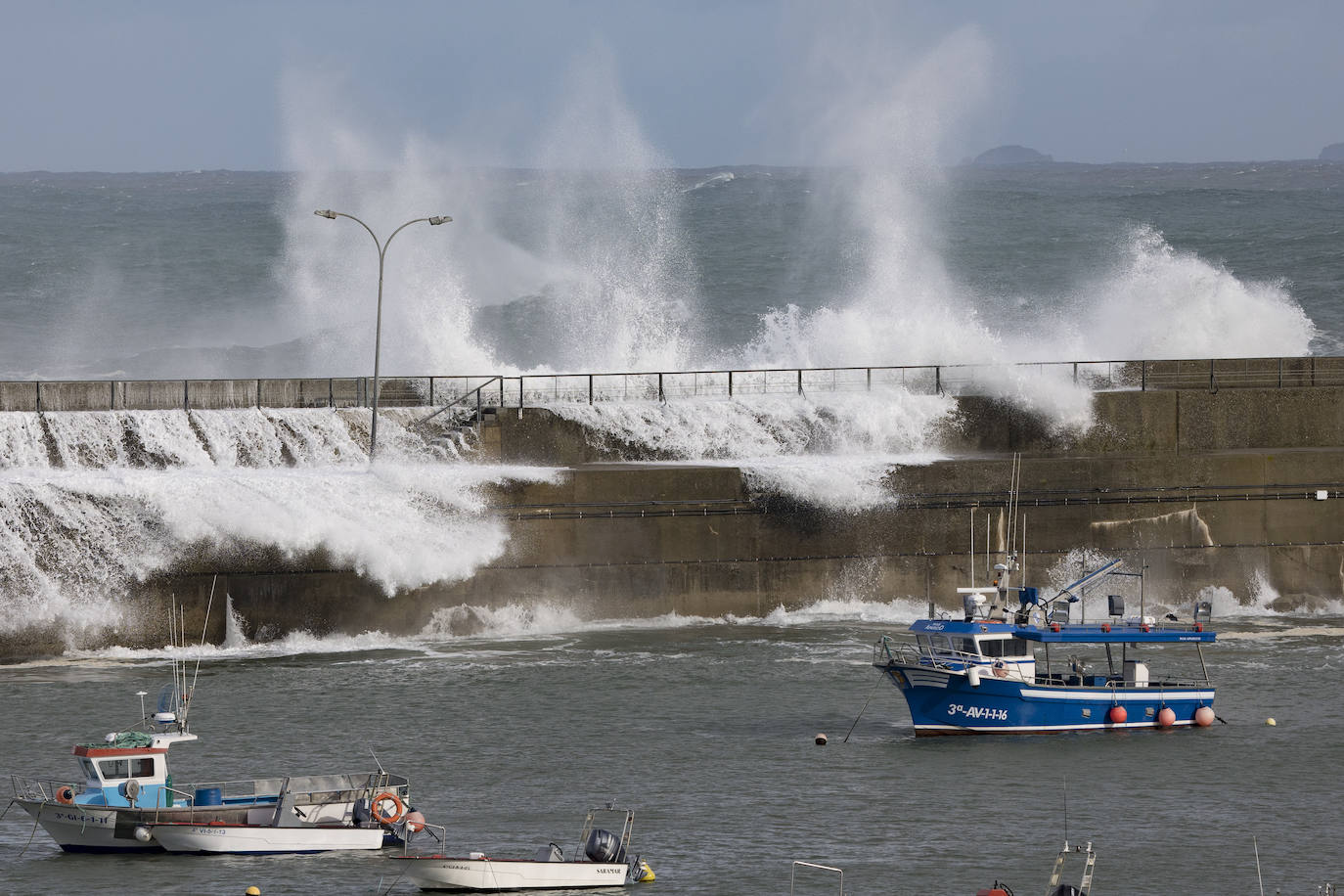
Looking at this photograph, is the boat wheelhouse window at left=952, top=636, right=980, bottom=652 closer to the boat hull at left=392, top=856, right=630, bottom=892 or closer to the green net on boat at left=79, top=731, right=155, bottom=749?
the boat hull at left=392, top=856, right=630, bottom=892

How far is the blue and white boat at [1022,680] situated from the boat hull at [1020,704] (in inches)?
0.6

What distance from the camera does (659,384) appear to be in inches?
1795

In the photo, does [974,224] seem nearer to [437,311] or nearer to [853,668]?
[437,311]

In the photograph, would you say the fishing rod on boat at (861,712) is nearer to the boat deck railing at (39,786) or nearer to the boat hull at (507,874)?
the boat hull at (507,874)

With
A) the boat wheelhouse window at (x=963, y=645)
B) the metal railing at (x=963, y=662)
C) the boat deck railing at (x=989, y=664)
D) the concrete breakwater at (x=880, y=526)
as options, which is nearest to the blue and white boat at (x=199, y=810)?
the metal railing at (x=963, y=662)

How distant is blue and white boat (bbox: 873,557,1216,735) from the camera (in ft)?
97.9

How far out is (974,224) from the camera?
102m

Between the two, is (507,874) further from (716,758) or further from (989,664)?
(989,664)

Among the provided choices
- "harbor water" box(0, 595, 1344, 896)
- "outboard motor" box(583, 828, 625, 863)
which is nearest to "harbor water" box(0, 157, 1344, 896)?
"harbor water" box(0, 595, 1344, 896)

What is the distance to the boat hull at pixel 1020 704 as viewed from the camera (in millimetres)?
29797

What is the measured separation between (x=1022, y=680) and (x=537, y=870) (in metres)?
11.1

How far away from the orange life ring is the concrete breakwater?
1398 centimetres

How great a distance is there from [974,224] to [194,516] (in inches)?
2799

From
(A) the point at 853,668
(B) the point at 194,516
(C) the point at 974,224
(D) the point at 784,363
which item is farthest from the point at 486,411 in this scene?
(C) the point at 974,224
